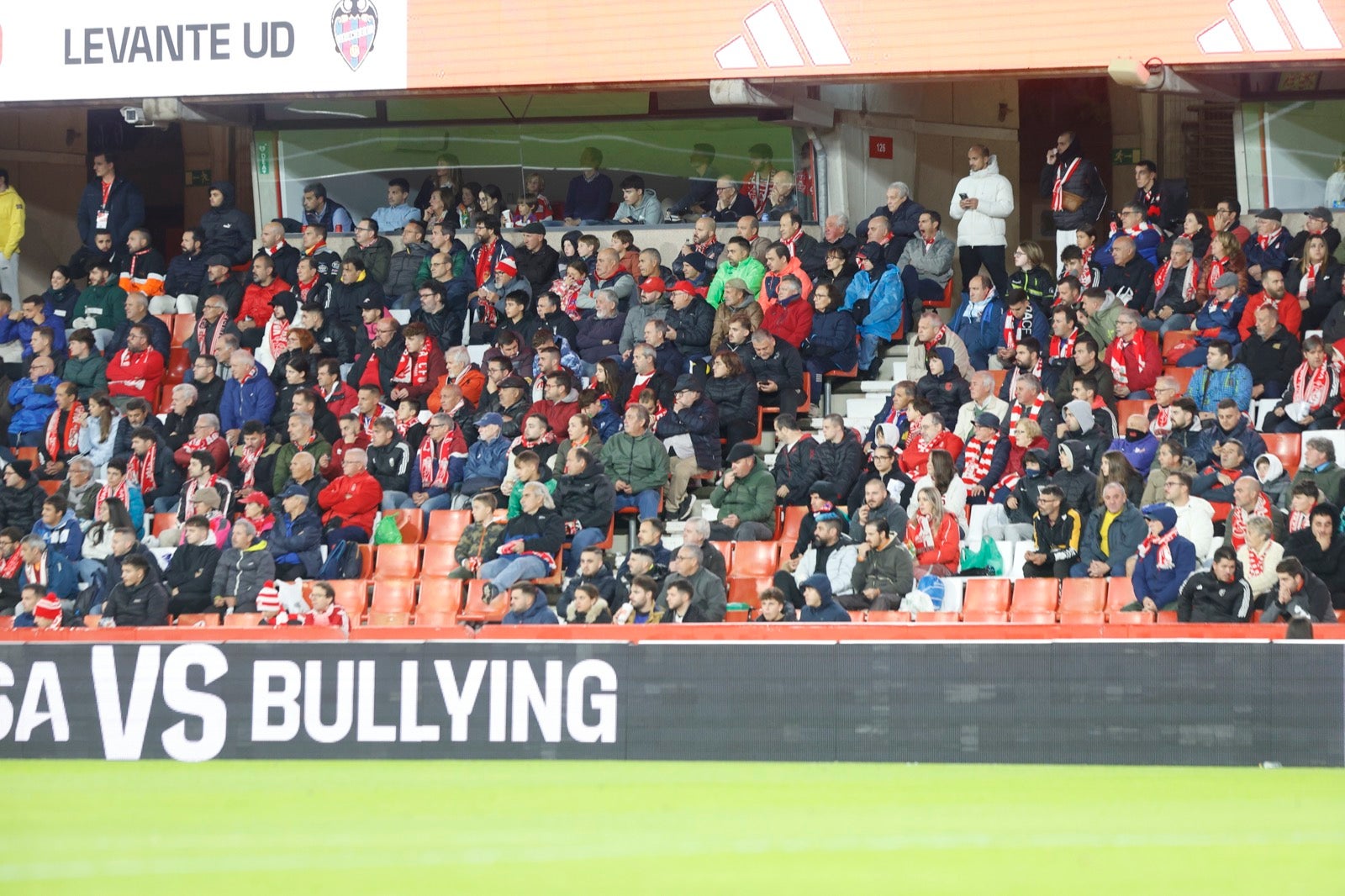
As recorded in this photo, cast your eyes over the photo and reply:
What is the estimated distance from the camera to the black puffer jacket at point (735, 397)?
1510 centimetres

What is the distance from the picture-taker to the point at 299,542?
47.1 feet

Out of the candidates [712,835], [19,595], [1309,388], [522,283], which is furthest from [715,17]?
[712,835]

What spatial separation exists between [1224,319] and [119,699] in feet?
27.5

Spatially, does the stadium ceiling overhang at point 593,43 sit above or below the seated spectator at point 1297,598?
above

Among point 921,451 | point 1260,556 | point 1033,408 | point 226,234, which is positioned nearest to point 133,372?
point 226,234

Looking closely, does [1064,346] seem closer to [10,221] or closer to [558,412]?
[558,412]

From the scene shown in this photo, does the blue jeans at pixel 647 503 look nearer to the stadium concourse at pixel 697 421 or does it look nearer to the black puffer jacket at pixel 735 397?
the stadium concourse at pixel 697 421

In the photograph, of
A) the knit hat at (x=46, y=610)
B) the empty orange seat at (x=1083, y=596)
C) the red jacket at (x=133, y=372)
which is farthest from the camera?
the red jacket at (x=133, y=372)

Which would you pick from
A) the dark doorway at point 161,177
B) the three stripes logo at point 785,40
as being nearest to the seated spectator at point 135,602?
the three stripes logo at point 785,40

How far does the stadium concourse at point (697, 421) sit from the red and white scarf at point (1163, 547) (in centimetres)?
3

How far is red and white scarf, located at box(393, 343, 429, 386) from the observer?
16.4m

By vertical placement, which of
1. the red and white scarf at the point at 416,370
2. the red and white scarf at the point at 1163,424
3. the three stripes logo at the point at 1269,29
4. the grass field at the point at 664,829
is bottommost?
the grass field at the point at 664,829

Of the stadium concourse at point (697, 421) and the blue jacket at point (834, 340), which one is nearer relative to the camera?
the stadium concourse at point (697, 421)

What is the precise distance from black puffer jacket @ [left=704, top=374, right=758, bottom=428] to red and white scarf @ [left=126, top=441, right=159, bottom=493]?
449cm
